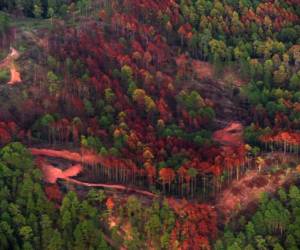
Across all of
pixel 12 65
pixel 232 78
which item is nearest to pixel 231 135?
pixel 232 78

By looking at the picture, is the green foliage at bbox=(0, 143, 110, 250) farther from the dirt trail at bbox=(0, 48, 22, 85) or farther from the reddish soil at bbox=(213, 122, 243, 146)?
the reddish soil at bbox=(213, 122, 243, 146)

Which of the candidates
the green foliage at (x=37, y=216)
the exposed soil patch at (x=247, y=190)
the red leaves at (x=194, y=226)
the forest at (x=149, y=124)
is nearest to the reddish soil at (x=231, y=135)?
the forest at (x=149, y=124)

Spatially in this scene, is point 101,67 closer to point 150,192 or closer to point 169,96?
point 169,96

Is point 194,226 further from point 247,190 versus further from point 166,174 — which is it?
point 247,190

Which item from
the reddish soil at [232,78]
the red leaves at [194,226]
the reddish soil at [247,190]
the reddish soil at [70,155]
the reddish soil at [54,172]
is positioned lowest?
the red leaves at [194,226]

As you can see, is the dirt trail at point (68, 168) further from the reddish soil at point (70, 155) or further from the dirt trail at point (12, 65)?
the dirt trail at point (12, 65)

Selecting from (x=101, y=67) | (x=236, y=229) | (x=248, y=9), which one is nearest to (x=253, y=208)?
(x=236, y=229)
